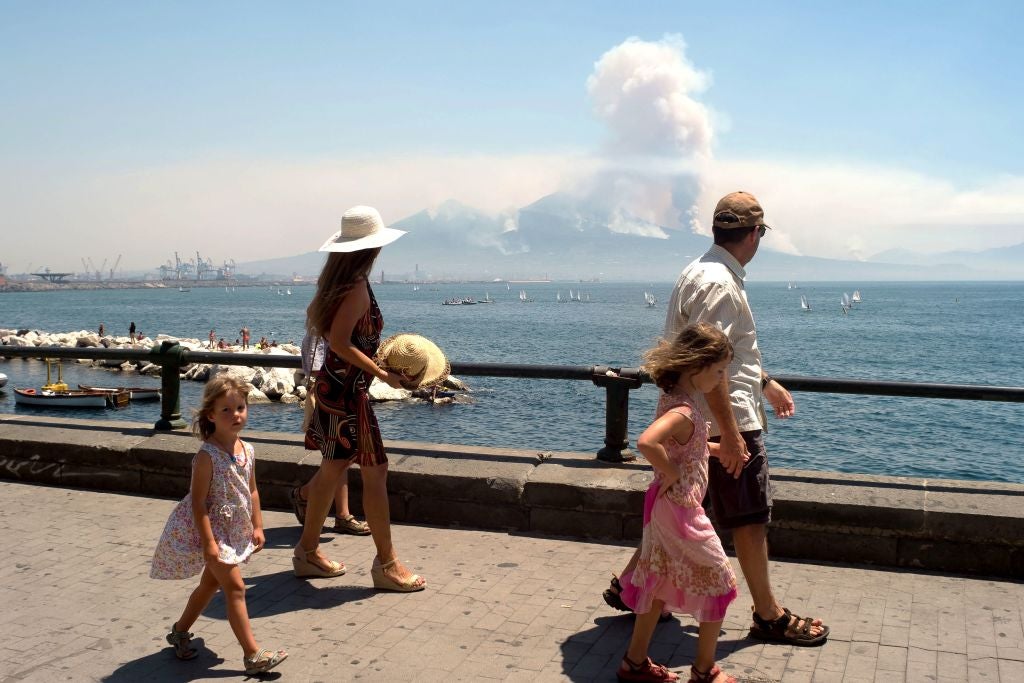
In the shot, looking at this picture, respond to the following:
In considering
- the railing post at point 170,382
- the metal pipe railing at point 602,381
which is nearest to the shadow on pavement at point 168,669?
the metal pipe railing at point 602,381

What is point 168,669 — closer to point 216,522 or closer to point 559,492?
point 216,522

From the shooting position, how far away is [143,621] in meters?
4.25

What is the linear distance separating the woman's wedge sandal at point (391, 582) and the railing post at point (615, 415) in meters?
1.55

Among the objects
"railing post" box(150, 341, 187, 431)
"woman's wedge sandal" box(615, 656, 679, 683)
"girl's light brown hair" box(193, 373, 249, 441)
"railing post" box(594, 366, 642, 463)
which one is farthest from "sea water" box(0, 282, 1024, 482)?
"railing post" box(594, 366, 642, 463)

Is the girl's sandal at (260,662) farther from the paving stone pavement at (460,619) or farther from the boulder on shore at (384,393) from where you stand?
the boulder on shore at (384,393)

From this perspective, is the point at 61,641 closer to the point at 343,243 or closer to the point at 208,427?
the point at 208,427

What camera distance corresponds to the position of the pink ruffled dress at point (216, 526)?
384cm

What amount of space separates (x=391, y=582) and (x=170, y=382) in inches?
124

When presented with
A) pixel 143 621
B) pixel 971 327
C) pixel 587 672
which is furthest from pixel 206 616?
pixel 971 327

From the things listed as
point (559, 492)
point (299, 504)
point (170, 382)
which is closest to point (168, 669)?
point (299, 504)

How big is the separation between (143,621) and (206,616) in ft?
0.87

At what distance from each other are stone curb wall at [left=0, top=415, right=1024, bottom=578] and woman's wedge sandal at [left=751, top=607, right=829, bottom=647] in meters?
1.05

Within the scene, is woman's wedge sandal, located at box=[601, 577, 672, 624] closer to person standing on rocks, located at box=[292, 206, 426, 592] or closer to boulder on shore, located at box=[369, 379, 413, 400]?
person standing on rocks, located at box=[292, 206, 426, 592]

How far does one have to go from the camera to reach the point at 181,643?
384 centimetres
